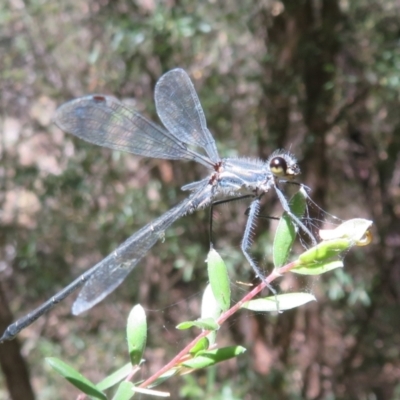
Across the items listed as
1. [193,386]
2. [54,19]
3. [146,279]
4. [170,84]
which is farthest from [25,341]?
[170,84]

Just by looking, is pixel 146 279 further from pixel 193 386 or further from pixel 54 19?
pixel 54 19

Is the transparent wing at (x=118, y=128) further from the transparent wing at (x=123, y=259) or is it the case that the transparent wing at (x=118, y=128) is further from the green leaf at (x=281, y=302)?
the green leaf at (x=281, y=302)

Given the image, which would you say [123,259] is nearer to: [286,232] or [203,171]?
[286,232]

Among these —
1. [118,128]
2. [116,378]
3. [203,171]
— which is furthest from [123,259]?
[203,171]

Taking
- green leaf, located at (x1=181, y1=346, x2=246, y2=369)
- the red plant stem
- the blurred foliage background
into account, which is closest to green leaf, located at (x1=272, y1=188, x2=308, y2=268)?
the red plant stem

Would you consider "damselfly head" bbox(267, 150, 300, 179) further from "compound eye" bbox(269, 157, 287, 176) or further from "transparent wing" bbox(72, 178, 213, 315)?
"transparent wing" bbox(72, 178, 213, 315)

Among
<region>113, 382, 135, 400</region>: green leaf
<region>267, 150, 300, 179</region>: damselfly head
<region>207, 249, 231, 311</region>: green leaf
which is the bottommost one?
<region>267, 150, 300, 179</region>: damselfly head
